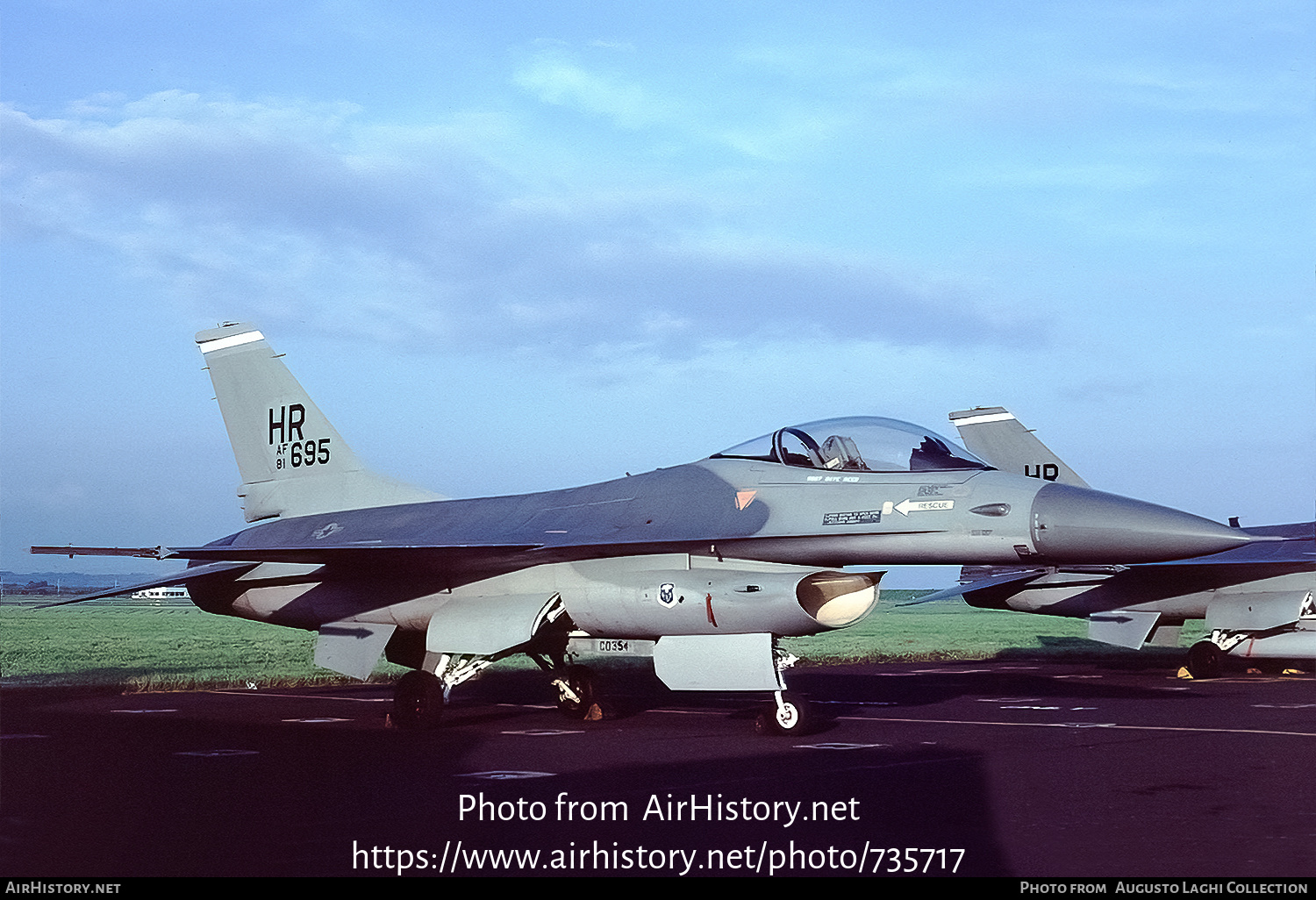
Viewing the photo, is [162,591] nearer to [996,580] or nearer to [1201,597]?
[996,580]

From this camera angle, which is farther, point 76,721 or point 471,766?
point 76,721

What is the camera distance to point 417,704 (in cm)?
1125

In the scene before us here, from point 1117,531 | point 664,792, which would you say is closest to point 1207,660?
point 1117,531

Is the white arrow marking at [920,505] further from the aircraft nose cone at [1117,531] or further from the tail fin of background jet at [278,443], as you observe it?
the tail fin of background jet at [278,443]

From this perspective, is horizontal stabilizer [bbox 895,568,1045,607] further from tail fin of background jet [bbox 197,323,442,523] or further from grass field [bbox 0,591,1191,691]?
tail fin of background jet [bbox 197,323,442,523]

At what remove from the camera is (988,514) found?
373 inches

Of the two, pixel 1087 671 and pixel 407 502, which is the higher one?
pixel 407 502

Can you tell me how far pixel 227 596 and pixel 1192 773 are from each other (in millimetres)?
9801

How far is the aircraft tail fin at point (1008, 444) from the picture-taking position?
21.8 metres

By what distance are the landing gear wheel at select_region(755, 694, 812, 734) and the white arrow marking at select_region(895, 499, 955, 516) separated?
6.42 feet

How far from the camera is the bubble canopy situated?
400 inches

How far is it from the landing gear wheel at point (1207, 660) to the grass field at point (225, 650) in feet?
17.3

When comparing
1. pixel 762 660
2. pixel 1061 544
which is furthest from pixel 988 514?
pixel 762 660

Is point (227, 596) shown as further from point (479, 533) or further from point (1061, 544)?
point (1061, 544)
